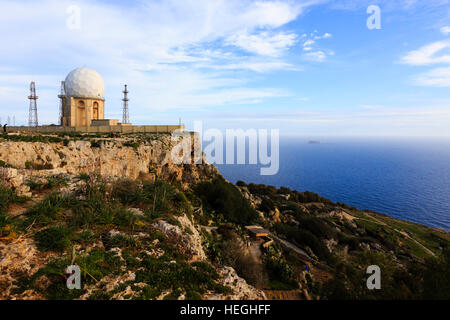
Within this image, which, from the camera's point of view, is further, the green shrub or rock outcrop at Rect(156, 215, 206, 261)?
rock outcrop at Rect(156, 215, 206, 261)

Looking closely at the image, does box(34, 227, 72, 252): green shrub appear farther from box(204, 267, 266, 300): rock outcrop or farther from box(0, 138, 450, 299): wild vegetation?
box(204, 267, 266, 300): rock outcrop

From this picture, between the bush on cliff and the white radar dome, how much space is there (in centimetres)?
2270

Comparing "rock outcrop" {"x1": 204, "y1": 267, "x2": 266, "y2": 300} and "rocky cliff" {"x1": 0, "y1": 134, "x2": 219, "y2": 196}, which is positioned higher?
"rocky cliff" {"x1": 0, "y1": 134, "x2": 219, "y2": 196}

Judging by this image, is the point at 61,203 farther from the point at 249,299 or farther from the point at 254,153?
the point at 254,153

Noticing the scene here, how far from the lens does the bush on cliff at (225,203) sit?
24.1m

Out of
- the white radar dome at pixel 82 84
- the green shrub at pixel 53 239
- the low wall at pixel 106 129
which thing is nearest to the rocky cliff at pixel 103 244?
the green shrub at pixel 53 239

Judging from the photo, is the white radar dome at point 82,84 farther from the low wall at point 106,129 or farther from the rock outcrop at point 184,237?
the rock outcrop at point 184,237

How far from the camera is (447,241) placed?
39.3 metres

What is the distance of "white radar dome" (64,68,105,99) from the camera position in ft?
111

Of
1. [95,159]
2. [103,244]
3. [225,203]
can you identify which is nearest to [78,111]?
[95,159]

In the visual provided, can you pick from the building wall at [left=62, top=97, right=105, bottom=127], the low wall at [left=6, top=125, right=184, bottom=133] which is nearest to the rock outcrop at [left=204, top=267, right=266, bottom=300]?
the low wall at [left=6, top=125, right=184, bottom=133]

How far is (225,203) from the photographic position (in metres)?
24.4

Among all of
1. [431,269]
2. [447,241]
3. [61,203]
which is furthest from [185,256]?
[447,241]
